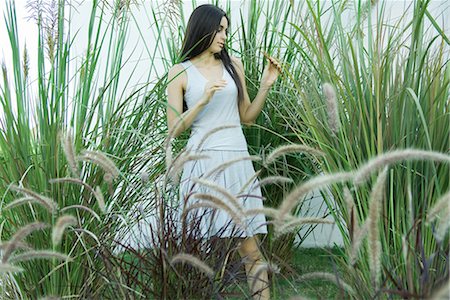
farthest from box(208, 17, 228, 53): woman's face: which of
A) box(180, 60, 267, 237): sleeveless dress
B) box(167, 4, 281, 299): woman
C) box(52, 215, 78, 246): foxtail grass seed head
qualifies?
box(52, 215, 78, 246): foxtail grass seed head

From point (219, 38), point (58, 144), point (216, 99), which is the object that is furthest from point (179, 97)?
point (58, 144)

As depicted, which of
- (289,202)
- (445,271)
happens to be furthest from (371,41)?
(289,202)

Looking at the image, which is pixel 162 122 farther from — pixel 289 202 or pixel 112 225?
pixel 289 202

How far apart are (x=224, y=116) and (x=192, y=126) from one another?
0.47ft

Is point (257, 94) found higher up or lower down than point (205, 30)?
lower down

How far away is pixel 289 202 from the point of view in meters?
1.47

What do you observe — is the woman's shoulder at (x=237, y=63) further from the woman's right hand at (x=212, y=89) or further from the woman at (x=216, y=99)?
the woman's right hand at (x=212, y=89)

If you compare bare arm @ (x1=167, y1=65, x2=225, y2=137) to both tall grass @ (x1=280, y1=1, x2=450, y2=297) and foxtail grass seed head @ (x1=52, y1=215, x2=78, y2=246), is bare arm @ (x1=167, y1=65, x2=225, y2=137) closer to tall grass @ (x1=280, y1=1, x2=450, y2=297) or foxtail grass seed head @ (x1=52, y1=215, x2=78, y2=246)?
tall grass @ (x1=280, y1=1, x2=450, y2=297)

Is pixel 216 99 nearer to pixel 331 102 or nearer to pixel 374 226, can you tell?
pixel 331 102

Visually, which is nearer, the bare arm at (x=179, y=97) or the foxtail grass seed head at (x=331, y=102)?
the foxtail grass seed head at (x=331, y=102)

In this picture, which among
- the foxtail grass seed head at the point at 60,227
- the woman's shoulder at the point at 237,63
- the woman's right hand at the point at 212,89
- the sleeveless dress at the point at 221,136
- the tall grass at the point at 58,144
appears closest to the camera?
the foxtail grass seed head at the point at 60,227

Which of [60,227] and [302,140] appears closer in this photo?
[60,227]

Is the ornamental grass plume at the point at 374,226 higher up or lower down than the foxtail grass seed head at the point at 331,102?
lower down

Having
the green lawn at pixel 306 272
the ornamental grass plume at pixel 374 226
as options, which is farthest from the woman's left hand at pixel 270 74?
the ornamental grass plume at pixel 374 226
